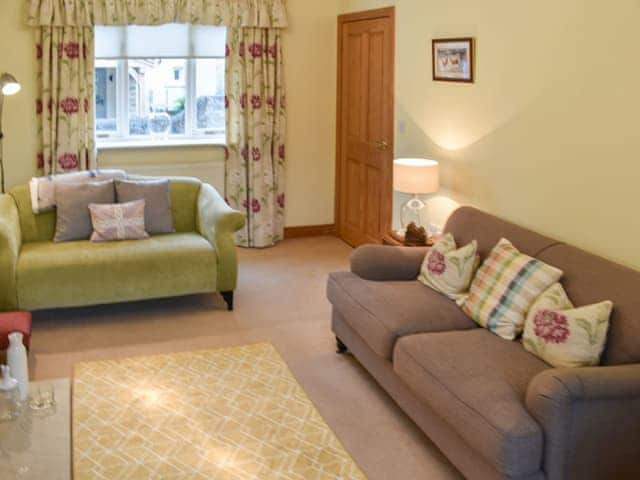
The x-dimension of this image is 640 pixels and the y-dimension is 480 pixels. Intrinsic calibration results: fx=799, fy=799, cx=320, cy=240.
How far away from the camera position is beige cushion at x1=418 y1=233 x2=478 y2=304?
4.17 meters

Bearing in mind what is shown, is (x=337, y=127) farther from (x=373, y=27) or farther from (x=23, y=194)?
(x=23, y=194)

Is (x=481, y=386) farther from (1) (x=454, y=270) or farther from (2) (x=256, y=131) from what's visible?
(2) (x=256, y=131)

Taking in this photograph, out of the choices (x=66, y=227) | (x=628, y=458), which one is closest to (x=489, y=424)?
(x=628, y=458)

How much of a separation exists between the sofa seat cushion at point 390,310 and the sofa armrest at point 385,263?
78 mm

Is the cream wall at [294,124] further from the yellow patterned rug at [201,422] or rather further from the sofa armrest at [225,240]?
the yellow patterned rug at [201,422]

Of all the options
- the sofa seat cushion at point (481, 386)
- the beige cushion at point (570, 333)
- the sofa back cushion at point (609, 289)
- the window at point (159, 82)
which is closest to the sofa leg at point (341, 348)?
the sofa seat cushion at point (481, 386)

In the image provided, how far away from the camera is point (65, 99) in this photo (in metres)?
6.21

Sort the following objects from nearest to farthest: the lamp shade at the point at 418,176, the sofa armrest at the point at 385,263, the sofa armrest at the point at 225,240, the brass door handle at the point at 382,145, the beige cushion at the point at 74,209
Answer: the sofa armrest at the point at 385,263 → the lamp shade at the point at 418,176 → the sofa armrest at the point at 225,240 → the beige cushion at the point at 74,209 → the brass door handle at the point at 382,145

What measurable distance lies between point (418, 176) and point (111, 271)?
2012 millimetres

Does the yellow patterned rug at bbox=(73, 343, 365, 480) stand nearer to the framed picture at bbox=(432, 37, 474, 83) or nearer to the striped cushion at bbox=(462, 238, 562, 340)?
the striped cushion at bbox=(462, 238, 562, 340)

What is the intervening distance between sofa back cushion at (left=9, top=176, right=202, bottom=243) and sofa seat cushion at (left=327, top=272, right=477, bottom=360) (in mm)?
1678

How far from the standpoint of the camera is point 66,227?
5.35 meters

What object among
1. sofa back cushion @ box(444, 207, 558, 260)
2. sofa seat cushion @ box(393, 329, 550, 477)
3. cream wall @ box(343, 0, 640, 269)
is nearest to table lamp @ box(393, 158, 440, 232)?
cream wall @ box(343, 0, 640, 269)

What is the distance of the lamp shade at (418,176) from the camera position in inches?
198
